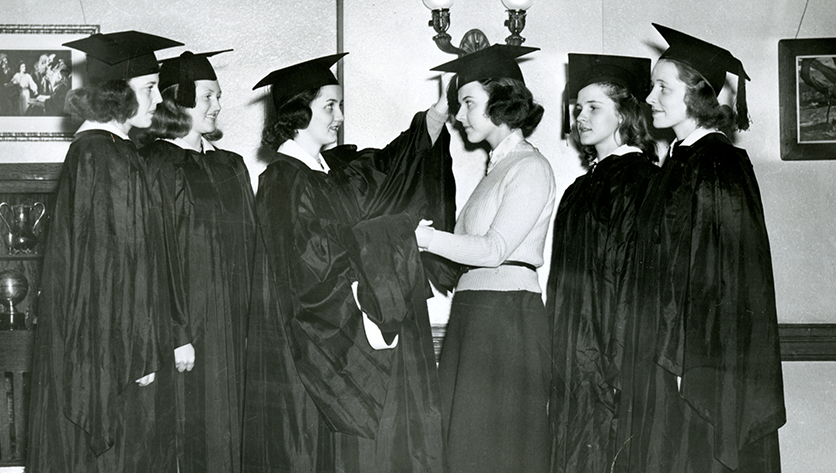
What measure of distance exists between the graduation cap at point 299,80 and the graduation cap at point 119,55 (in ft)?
1.17

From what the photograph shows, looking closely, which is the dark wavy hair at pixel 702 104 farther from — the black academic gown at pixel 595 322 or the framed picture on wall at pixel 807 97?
the framed picture on wall at pixel 807 97

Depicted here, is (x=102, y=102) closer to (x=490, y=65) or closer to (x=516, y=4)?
(x=490, y=65)

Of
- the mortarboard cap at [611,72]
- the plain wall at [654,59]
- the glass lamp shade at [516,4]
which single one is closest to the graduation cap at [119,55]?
the plain wall at [654,59]

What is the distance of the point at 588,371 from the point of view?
7.89ft

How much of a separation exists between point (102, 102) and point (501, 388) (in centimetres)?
146

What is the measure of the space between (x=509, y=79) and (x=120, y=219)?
4.16 feet

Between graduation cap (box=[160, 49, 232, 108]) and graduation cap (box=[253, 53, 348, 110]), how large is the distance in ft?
Answer: 0.98

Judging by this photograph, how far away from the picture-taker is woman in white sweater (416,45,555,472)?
2244 mm

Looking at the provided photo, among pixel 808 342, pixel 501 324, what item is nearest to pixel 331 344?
pixel 501 324

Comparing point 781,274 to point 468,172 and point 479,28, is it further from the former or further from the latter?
point 479,28

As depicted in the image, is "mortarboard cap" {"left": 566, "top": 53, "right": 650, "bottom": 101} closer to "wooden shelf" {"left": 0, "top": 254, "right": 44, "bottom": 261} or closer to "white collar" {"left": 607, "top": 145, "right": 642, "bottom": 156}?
"white collar" {"left": 607, "top": 145, "right": 642, "bottom": 156}

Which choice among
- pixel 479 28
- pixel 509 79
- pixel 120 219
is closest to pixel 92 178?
pixel 120 219

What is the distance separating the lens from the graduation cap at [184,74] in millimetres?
2578

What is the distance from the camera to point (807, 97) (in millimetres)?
2803
